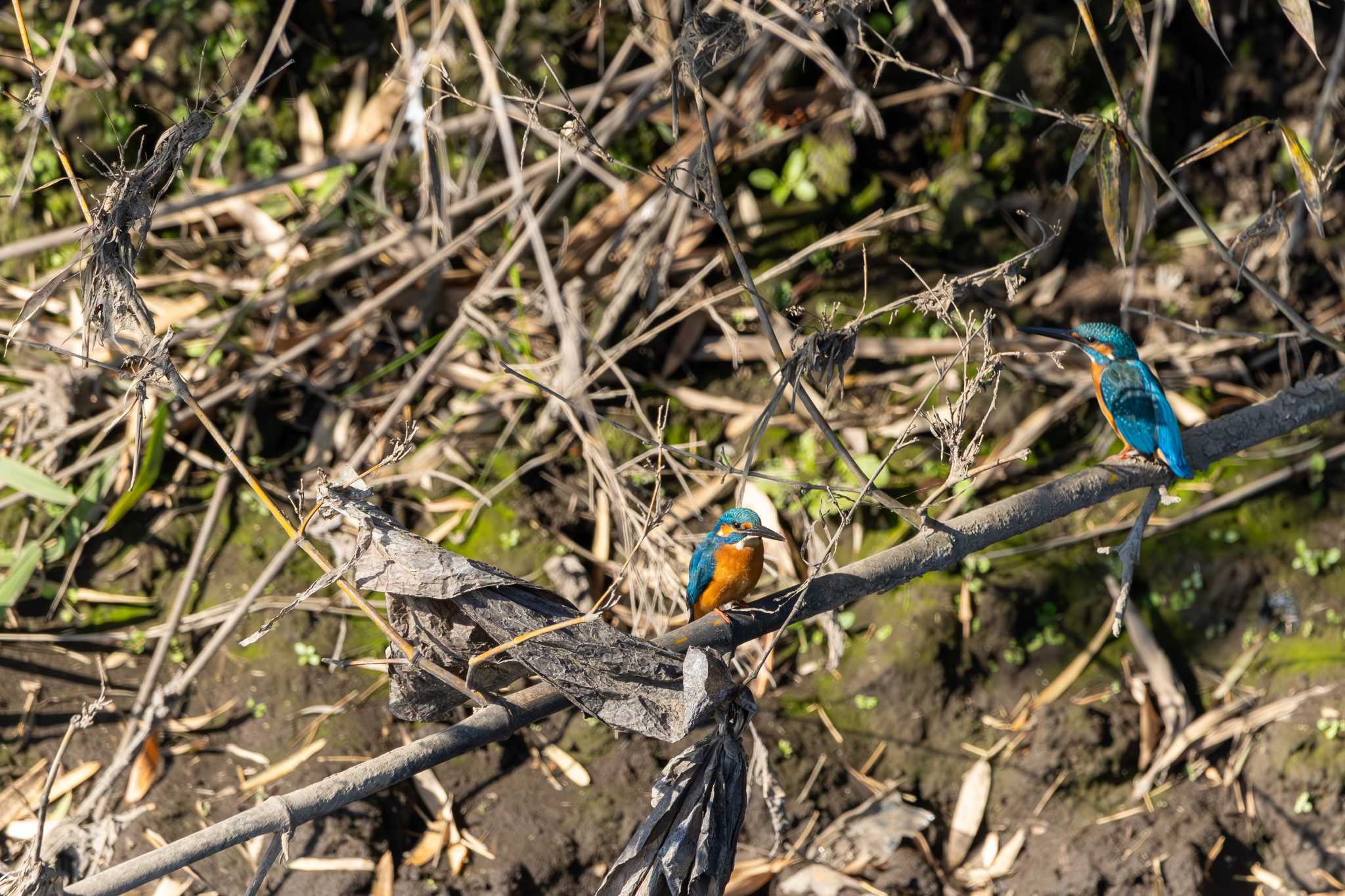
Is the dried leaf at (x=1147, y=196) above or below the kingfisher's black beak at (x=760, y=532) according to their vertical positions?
above

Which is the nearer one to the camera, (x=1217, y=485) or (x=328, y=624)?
(x=328, y=624)

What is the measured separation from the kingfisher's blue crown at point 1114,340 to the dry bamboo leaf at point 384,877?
2.98 metres

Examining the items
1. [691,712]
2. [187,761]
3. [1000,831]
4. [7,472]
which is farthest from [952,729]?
[7,472]

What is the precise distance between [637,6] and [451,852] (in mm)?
3169

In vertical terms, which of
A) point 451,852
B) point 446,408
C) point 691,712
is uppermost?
point 691,712

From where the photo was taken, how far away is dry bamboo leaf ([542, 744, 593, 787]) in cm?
379

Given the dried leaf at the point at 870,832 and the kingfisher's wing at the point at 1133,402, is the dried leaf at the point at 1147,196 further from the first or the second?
the dried leaf at the point at 870,832

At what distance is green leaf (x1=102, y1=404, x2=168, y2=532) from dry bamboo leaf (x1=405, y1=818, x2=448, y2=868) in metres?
1.58

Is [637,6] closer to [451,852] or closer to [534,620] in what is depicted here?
[534,620]

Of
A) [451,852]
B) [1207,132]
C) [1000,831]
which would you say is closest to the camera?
[451,852]

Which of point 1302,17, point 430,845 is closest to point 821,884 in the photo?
point 430,845

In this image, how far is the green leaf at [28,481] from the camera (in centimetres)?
386

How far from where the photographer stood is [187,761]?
3.73m

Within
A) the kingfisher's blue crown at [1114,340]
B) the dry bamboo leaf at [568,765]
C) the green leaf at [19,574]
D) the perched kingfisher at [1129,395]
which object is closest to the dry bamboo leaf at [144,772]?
the green leaf at [19,574]
